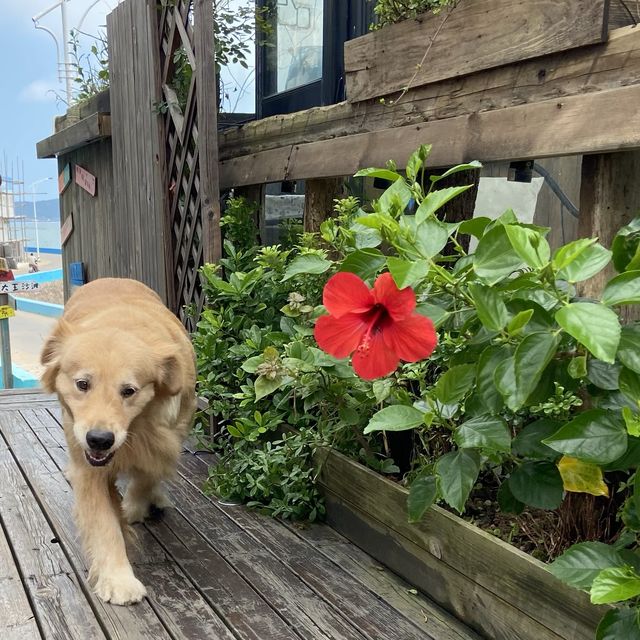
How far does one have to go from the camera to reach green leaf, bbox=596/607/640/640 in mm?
1478

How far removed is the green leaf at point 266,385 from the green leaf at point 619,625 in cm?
157

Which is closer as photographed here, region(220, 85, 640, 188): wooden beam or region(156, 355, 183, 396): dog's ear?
region(220, 85, 640, 188): wooden beam

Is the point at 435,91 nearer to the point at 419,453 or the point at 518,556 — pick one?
the point at 419,453

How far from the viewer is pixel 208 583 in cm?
258

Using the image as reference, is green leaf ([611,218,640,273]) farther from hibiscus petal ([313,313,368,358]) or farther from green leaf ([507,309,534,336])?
hibiscus petal ([313,313,368,358])

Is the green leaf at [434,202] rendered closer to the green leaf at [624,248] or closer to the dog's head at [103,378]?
the green leaf at [624,248]

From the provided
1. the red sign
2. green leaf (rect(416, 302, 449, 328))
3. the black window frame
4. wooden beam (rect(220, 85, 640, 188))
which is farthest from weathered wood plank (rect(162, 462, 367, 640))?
the red sign

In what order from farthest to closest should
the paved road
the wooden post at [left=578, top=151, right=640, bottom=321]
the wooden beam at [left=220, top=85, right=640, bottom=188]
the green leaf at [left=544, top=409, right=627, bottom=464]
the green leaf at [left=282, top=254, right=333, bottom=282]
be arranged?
1. the paved road
2. the green leaf at [left=282, top=254, right=333, bottom=282]
3. the wooden post at [left=578, top=151, right=640, bottom=321]
4. the wooden beam at [left=220, top=85, right=640, bottom=188]
5. the green leaf at [left=544, top=409, right=627, bottom=464]

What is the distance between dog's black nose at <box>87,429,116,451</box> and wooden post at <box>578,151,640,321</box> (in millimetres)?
1687

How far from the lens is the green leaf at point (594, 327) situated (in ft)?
3.75

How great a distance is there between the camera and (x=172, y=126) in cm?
475

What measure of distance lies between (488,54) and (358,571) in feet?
6.38

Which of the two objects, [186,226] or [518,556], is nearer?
[518,556]

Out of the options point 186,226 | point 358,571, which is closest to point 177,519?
point 358,571
